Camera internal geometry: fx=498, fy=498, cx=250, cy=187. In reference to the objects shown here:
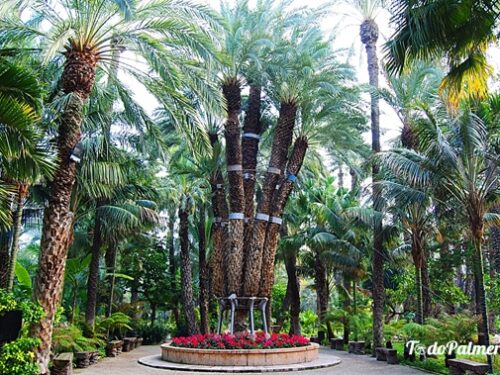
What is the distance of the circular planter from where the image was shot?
14.7 metres

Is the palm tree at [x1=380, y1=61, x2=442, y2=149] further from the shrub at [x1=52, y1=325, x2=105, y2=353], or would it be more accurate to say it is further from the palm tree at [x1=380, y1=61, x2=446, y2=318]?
the shrub at [x1=52, y1=325, x2=105, y2=353]

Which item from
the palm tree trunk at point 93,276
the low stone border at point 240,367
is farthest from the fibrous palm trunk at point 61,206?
the palm tree trunk at point 93,276

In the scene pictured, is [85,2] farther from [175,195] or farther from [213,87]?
[175,195]

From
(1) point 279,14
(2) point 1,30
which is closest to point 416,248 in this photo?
(1) point 279,14

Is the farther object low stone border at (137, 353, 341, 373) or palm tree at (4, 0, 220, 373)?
low stone border at (137, 353, 341, 373)

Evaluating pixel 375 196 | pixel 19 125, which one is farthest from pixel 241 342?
pixel 19 125

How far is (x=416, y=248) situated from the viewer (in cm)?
1702

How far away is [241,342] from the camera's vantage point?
15.7m

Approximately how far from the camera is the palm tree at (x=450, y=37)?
8.44 meters

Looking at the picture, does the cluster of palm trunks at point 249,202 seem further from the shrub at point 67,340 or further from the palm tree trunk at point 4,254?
the palm tree trunk at point 4,254

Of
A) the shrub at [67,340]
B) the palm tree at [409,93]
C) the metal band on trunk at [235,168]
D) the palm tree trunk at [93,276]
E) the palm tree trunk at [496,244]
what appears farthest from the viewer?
the palm tree trunk at [496,244]

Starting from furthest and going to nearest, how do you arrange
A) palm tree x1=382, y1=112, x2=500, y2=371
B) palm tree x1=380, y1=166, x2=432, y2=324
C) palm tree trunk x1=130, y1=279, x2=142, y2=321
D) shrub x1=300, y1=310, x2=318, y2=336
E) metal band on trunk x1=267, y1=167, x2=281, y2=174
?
shrub x1=300, y1=310, x2=318, y2=336 < palm tree trunk x1=130, y1=279, x2=142, y2=321 < metal band on trunk x1=267, y1=167, x2=281, y2=174 < palm tree x1=380, y1=166, x2=432, y2=324 < palm tree x1=382, y1=112, x2=500, y2=371

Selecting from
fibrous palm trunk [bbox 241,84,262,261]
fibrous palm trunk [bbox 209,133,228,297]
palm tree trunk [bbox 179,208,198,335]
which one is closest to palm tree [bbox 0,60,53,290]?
fibrous palm trunk [bbox 209,133,228,297]

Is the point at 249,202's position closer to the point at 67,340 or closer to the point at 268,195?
the point at 268,195
